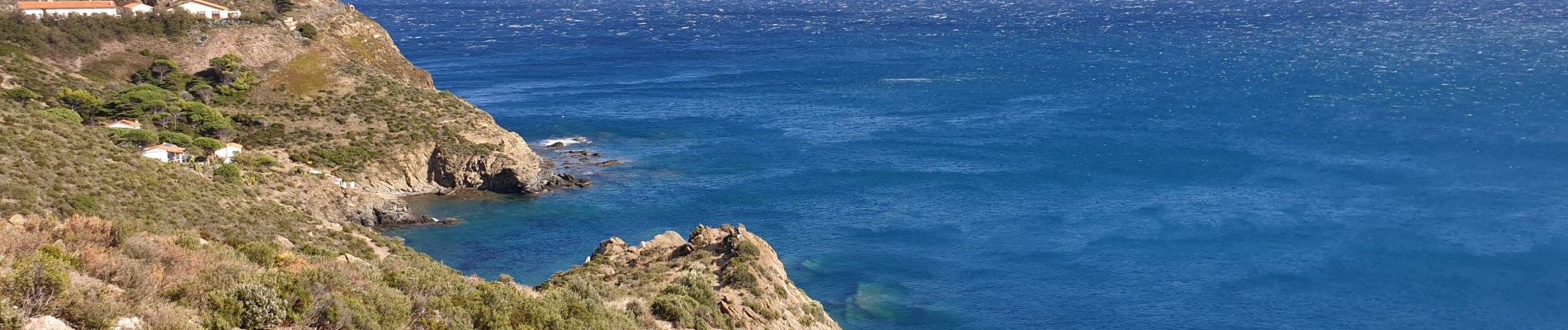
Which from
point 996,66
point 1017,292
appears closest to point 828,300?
point 1017,292

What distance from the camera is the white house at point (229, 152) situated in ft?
217

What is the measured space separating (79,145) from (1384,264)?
190 feet

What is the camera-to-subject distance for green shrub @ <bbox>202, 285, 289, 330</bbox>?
20.8 metres

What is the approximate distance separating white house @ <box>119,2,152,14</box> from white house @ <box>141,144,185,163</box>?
79.8ft

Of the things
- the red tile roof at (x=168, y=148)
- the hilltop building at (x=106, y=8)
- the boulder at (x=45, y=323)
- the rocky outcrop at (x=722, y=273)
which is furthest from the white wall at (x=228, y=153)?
the boulder at (x=45, y=323)

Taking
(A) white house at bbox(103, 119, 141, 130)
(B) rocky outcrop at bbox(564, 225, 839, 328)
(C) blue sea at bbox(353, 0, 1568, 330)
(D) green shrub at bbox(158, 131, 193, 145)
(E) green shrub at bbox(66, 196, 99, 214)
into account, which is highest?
(E) green shrub at bbox(66, 196, 99, 214)

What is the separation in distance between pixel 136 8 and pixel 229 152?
83.0ft

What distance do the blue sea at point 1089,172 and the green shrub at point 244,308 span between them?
1365 inches

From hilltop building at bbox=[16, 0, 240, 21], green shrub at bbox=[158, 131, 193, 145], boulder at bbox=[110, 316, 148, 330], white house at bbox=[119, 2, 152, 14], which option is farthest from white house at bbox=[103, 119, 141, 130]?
boulder at bbox=[110, 316, 148, 330]

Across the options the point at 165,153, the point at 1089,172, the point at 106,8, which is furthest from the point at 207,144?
the point at 1089,172

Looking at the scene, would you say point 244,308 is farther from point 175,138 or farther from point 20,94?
point 20,94

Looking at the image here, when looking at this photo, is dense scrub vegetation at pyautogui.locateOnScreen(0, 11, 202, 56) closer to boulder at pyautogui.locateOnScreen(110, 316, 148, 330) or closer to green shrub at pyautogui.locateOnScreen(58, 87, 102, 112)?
green shrub at pyautogui.locateOnScreen(58, 87, 102, 112)

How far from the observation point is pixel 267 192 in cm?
5719

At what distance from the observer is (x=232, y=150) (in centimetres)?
6700
